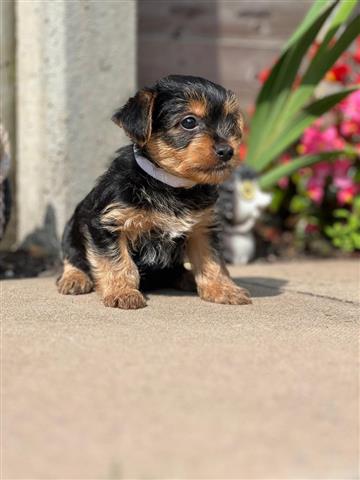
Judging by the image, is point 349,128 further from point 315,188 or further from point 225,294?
point 225,294

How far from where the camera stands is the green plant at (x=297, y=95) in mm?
4906

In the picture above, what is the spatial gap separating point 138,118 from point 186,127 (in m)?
0.22

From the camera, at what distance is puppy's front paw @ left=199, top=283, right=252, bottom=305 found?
Answer: 3.81 m

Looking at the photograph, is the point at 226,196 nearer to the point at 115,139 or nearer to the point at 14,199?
the point at 115,139

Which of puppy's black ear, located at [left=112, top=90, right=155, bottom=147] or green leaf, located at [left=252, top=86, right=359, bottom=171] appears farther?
green leaf, located at [left=252, top=86, right=359, bottom=171]

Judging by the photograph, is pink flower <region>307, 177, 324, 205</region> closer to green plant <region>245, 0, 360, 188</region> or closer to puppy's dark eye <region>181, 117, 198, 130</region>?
green plant <region>245, 0, 360, 188</region>

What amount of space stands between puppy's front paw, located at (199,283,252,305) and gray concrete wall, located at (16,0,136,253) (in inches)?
60.5

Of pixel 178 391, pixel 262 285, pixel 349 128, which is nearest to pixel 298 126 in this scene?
pixel 349 128

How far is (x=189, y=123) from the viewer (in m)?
3.67

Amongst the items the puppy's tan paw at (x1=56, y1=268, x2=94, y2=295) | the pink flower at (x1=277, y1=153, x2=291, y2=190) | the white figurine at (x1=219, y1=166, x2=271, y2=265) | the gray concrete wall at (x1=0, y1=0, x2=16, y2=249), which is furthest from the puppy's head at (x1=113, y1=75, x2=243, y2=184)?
the pink flower at (x1=277, y1=153, x2=291, y2=190)

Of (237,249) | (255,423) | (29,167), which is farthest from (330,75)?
(255,423)

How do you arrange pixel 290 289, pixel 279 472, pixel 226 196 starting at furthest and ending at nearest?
pixel 226 196
pixel 290 289
pixel 279 472

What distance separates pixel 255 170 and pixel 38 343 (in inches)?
113

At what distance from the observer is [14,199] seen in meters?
5.51
